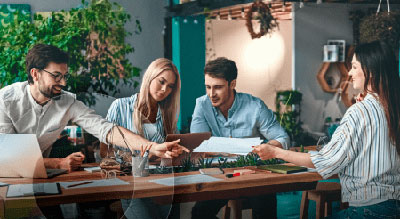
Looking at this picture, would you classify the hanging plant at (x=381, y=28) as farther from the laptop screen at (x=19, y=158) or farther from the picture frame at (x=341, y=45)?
the laptop screen at (x=19, y=158)

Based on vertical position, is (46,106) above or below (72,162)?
above

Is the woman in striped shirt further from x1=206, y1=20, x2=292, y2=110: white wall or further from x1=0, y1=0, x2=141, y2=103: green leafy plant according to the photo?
x1=0, y1=0, x2=141, y2=103: green leafy plant

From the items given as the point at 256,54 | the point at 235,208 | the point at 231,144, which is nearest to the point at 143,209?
the point at 235,208

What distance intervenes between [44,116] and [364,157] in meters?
1.93

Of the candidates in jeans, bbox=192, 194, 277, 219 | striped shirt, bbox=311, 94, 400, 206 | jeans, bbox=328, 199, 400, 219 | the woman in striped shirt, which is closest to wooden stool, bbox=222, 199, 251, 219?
jeans, bbox=192, 194, 277, 219

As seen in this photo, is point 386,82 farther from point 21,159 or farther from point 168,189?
point 21,159

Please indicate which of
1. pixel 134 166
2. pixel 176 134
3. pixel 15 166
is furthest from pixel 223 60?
pixel 15 166

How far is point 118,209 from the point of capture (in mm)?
3252

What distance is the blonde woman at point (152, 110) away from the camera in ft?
10.8

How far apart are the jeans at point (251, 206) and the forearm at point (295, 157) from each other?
292mm

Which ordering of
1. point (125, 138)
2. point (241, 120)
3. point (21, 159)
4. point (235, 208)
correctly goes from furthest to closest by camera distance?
point (241, 120), point (235, 208), point (125, 138), point (21, 159)

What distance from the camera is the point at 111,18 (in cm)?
332

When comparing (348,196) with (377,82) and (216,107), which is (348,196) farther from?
(216,107)

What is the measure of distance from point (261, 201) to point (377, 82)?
1.07 meters
